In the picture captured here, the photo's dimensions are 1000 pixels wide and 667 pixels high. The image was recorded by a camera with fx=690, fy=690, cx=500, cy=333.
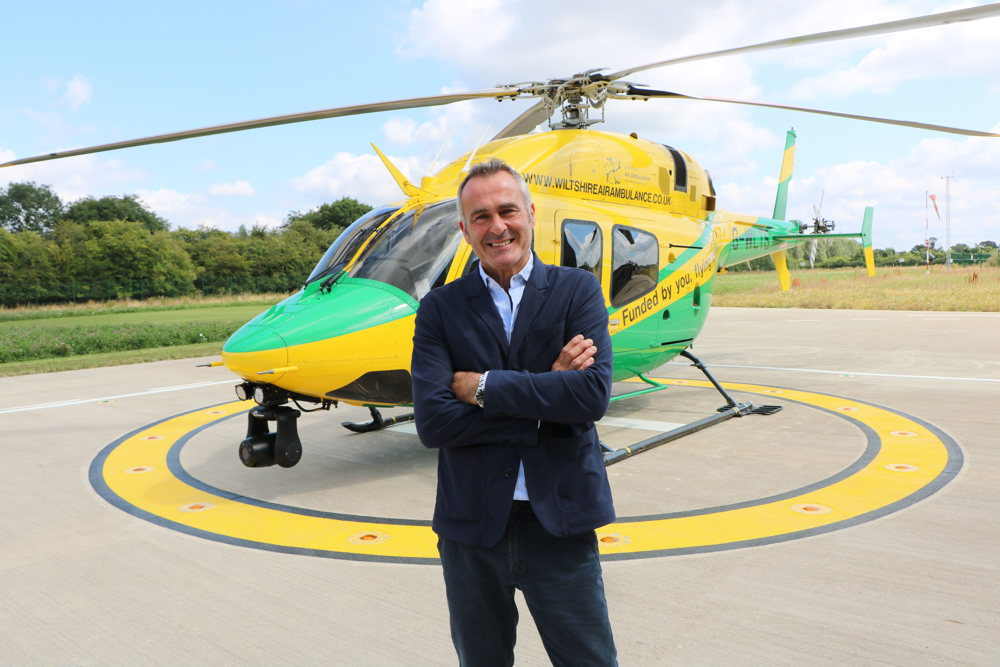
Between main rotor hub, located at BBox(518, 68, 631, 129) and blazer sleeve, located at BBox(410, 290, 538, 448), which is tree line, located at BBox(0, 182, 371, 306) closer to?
main rotor hub, located at BBox(518, 68, 631, 129)

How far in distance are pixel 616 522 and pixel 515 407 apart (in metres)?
2.67

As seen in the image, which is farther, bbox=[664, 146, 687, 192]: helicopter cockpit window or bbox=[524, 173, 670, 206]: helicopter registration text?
bbox=[664, 146, 687, 192]: helicopter cockpit window

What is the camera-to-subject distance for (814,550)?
147 inches

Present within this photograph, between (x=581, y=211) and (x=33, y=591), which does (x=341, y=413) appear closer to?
(x=581, y=211)

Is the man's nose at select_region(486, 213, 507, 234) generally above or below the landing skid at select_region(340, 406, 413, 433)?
above

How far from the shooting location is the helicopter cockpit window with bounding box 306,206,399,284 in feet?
17.3

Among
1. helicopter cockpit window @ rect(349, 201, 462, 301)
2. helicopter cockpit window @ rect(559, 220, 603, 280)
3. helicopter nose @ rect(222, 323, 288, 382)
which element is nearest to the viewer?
helicopter nose @ rect(222, 323, 288, 382)

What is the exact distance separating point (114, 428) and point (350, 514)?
4.08 metres

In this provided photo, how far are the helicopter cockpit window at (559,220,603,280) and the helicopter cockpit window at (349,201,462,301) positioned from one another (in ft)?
3.69

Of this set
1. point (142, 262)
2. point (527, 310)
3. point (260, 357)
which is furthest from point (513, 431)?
point (142, 262)

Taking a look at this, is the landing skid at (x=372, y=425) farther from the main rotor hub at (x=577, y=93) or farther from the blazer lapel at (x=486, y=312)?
the blazer lapel at (x=486, y=312)

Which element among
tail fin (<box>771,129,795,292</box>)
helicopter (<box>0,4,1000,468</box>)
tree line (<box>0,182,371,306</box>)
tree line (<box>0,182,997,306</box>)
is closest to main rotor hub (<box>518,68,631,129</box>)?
helicopter (<box>0,4,1000,468</box>)

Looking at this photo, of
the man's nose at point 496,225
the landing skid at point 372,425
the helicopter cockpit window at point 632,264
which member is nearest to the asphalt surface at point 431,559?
the landing skid at point 372,425

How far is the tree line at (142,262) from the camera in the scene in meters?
42.0
